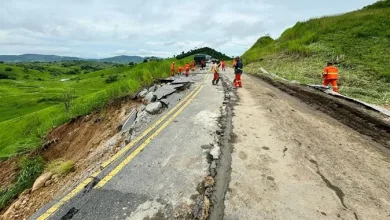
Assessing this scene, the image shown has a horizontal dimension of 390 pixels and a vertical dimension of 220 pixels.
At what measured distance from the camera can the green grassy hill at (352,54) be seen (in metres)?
14.1

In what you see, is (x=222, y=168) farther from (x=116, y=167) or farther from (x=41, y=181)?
(x=41, y=181)

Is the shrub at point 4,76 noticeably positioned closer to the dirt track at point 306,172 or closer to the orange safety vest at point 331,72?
the orange safety vest at point 331,72

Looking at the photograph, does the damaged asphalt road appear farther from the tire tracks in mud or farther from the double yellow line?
the tire tracks in mud

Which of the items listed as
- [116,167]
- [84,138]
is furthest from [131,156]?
[84,138]

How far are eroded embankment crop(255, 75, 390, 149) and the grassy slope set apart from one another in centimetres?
889

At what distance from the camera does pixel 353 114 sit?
8.77m

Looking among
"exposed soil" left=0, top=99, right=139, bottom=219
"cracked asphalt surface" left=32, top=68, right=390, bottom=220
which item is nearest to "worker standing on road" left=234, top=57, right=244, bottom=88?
"exposed soil" left=0, top=99, right=139, bottom=219

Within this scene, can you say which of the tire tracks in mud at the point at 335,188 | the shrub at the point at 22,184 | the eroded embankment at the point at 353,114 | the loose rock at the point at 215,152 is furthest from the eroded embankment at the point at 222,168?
the shrub at the point at 22,184

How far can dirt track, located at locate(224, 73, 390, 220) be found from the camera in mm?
3650

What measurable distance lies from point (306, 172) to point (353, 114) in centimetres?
521

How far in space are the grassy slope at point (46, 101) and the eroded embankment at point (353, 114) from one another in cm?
889

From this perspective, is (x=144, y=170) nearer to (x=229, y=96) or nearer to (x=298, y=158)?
(x=298, y=158)

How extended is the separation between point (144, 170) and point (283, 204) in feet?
7.53

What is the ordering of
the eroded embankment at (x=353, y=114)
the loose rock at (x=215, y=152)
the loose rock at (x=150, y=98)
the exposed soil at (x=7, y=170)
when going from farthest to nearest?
the loose rock at (x=150, y=98) < the exposed soil at (x=7, y=170) < the eroded embankment at (x=353, y=114) < the loose rock at (x=215, y=152)
